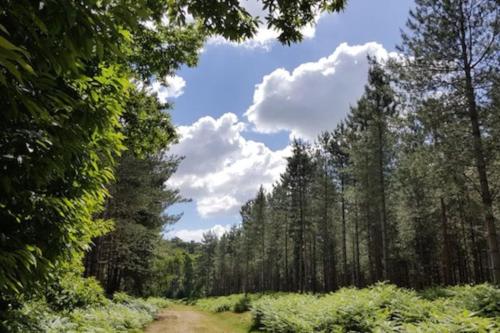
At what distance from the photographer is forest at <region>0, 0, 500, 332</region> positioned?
2.22 m

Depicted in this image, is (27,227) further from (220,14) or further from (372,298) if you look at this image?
(372,298)

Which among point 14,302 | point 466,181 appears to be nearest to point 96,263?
point 14,302

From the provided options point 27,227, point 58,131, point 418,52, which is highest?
point 418,52

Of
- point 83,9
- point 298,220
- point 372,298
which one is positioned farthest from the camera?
point 298,220

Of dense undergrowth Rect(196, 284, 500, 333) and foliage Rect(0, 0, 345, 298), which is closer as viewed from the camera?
foliage Rect(0, 0, 345, 298)

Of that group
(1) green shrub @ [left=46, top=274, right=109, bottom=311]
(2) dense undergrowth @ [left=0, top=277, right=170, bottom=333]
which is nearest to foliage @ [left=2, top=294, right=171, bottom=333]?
(2) dense undergrowth @ [left=0, top=277, right=170, bottom=333]

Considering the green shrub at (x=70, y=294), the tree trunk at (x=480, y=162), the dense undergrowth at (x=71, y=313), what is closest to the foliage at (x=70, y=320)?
the dense undergrowth at (x=71, y=313)

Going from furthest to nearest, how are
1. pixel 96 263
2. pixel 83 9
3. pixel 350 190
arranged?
pixel 350 190 < pixel 96 263 < pixel 83 9

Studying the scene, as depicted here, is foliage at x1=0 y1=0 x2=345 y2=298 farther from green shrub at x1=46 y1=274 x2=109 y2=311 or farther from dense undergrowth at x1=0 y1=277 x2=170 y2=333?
green shrub at x1=46 y1=274 x2=109 y2=311

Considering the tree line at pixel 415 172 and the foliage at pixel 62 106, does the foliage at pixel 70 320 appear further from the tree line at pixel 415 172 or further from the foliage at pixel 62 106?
the tree line at pixel 415 172

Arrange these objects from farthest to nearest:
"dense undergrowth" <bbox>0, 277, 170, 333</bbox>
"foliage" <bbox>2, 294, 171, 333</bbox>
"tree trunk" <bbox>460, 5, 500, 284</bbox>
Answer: "tree trunk" <bbox>460, 5, 500, 284</bbox> → "dense undergrowth" <bbox>0, 277, 170, 333</bbox> → "foliage" <bbox>2, 294, 171, 333</bbox>

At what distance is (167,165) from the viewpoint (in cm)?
2180

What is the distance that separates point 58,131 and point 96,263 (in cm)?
1555

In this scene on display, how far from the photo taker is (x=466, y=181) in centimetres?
1417
